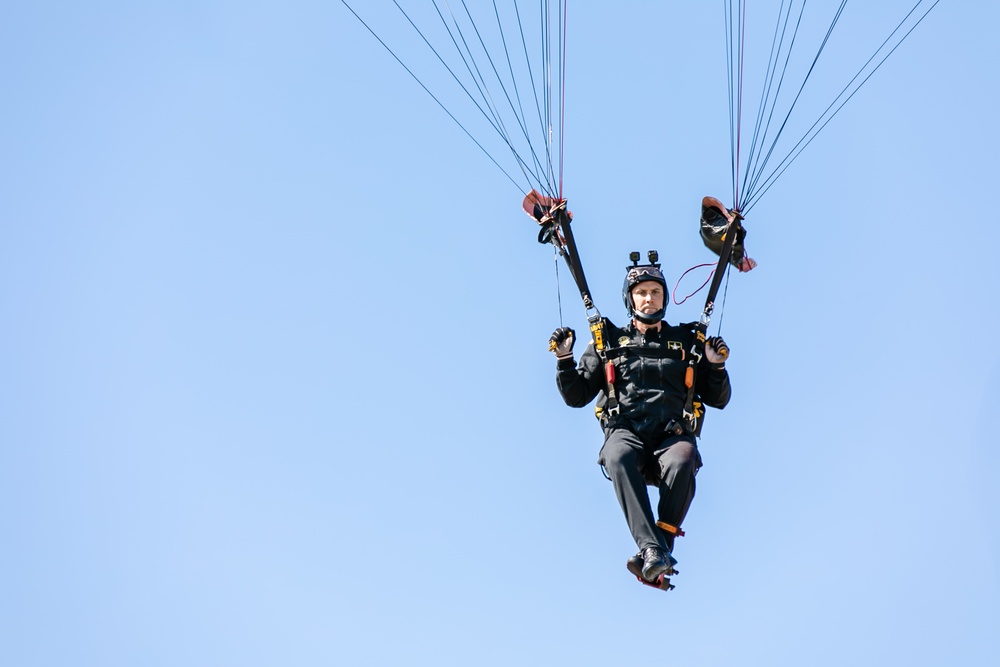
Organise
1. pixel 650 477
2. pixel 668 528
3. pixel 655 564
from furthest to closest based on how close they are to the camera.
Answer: pixel 650 477 → pixel 668 528 → pixel 655 564

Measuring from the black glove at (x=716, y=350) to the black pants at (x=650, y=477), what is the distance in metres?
0.75

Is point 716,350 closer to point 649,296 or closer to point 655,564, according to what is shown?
point 649,296

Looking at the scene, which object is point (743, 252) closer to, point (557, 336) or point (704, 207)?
point (704, 207)

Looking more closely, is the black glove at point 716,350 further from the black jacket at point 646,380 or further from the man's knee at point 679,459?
the man's knee at point 679,459

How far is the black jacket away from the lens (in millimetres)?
16141

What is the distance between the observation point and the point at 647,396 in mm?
16156

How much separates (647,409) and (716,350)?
0.78 metres

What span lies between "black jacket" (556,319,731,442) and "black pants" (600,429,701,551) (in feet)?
0.71

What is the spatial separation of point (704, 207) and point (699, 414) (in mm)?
2187

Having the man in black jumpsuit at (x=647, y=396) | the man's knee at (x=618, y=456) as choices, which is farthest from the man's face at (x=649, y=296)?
the man's knee at (x=618, y=456)

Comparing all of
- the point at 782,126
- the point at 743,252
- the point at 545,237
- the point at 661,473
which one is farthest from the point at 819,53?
the point at 661,473

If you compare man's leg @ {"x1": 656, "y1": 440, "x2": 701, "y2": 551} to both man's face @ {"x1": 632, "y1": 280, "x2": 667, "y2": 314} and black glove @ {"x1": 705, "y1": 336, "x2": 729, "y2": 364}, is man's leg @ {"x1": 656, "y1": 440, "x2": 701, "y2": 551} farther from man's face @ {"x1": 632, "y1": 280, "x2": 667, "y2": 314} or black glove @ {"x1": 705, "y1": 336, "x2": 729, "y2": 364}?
man's face @ {"x1": 632, "y1": 280, "x2": 667, "y2": 314}

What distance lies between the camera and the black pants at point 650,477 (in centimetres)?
1543

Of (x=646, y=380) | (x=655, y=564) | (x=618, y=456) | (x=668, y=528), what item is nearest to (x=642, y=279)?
(x=646, y=380)
